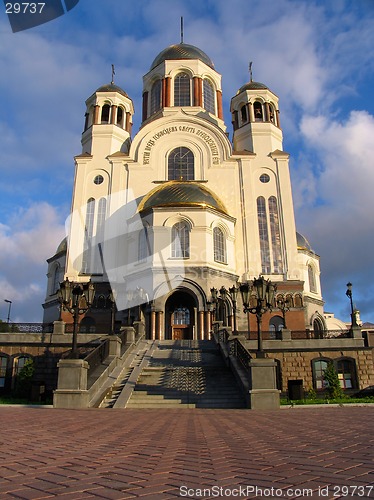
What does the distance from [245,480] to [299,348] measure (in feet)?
62.1

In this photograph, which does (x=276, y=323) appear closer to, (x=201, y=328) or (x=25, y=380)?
(x=201, y=328)

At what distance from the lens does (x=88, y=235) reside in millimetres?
33438

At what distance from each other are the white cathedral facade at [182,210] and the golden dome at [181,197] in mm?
105

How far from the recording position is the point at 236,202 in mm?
34281

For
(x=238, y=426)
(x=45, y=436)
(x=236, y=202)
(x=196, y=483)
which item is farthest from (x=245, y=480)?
(x=236, y=202)

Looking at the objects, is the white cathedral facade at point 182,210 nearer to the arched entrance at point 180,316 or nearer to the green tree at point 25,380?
the arched entrance at point 180,316

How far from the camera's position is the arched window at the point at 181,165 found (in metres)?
35.8

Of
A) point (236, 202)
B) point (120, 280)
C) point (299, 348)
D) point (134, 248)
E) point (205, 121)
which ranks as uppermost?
point (205, 121)

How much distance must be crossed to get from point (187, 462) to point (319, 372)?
18.7 metres

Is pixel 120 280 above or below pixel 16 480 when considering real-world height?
above

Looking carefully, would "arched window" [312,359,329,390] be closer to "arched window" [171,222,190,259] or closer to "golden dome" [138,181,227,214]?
"arched window" [171,222,190,259]

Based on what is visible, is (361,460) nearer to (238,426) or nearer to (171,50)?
(238,426)

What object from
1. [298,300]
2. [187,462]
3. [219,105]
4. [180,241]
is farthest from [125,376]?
[219,105]

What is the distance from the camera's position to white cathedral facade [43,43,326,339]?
2922 centimetres
